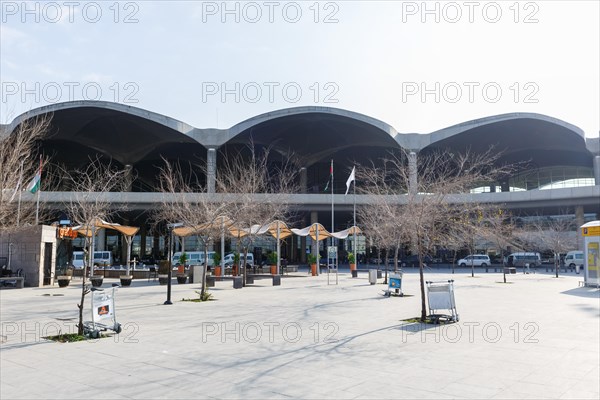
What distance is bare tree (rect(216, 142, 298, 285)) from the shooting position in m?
27.3

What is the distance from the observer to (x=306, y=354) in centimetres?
882

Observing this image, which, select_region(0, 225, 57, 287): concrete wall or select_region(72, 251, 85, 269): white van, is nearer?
select_region(0, 225, 57, 287): concrete wall

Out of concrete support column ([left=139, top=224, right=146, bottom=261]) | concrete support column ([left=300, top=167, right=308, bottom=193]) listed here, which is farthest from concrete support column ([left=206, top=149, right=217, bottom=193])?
concrete support column ([left=139, top=224, right=146, bottom=261])

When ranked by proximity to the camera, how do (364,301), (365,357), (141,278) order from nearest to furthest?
(365,357) < (364,301) < (141,278)

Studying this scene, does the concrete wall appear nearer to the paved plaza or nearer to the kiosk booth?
the paved plaza

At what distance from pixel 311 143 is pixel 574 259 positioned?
31.1 m

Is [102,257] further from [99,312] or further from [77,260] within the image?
[99,312]

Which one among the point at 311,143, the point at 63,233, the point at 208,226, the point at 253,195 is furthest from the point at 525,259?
the point at 63,233

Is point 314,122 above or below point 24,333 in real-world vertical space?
above

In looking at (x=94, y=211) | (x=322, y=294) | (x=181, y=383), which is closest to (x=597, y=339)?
(x=181, y=383)

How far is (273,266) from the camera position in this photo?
34562 millimetres

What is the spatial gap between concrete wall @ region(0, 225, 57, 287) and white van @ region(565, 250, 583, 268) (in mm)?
44202

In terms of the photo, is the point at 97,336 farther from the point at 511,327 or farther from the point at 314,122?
the point at 314,122

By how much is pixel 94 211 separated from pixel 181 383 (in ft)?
64.9
